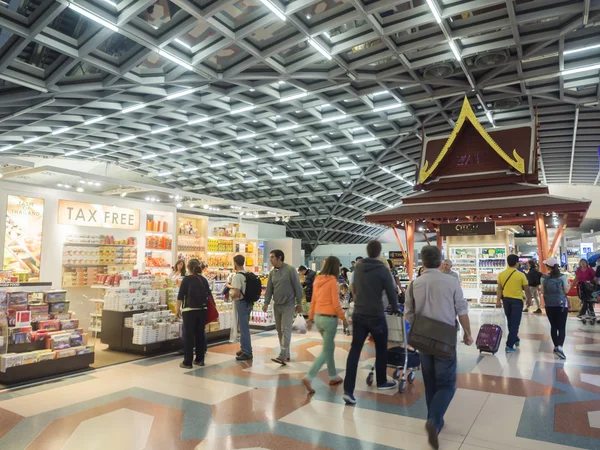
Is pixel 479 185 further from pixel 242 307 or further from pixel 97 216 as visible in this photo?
pixel 97 216

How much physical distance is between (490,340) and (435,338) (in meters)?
3.87

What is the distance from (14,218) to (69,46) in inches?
152

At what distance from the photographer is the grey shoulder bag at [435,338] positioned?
9.84ft

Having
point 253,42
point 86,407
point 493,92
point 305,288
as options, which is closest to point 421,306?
point 86,407

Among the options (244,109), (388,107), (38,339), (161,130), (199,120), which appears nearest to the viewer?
(38,339)

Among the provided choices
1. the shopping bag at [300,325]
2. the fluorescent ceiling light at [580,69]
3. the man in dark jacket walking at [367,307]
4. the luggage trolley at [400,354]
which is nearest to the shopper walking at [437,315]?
the man in dark jacket walking at [367,307]

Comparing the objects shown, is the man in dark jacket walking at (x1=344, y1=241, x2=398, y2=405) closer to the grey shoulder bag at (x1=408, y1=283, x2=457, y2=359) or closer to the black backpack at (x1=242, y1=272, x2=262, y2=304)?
the grey shoulder bag at (x1=408, y1=283, x2=457, y2=359)

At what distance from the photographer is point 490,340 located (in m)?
6.24

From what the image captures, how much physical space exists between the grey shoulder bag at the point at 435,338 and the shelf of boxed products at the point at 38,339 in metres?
4.44

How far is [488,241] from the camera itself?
14656mm

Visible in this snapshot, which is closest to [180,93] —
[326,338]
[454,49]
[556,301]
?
[454,49]

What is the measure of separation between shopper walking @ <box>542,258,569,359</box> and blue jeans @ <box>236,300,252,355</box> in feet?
14.3

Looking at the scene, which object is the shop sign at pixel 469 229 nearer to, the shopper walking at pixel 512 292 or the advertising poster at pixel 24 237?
the shopper walking at pixel 512 292

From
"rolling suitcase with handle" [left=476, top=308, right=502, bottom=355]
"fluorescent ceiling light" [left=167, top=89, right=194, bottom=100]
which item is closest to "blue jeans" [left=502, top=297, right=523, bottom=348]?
"rolling suitcase with handle" [left=476, top=308, right=502, bottom=355]
